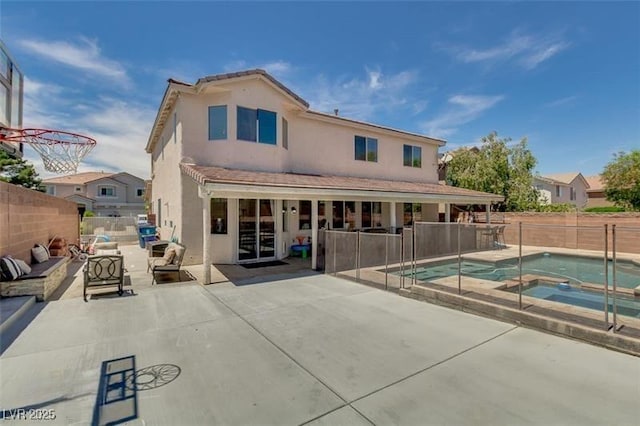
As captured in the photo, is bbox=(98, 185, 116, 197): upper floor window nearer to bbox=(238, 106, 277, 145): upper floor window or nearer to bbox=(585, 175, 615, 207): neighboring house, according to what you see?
bbox=(238, 106, 277, 145): upper floor window

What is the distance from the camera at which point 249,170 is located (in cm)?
1277

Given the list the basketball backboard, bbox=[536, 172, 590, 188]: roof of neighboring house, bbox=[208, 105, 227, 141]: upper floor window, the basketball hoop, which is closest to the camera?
the basketball backboard

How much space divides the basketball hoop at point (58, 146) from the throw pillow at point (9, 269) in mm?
4652

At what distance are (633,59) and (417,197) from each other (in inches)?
540

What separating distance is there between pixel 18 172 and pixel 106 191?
12.6 m

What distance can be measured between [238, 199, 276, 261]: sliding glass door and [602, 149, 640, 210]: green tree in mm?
31171

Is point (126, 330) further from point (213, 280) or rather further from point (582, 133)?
point (582, 133)

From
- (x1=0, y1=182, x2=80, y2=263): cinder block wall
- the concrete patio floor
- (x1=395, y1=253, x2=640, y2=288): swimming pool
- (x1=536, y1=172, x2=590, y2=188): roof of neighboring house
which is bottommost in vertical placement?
the concrete patio floor

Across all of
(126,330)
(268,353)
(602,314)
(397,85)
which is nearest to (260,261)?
(126,330)

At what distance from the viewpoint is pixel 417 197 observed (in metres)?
15.2

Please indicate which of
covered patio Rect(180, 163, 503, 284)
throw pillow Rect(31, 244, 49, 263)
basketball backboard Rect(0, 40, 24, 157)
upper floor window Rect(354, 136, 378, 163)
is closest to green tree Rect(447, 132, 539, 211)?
covered patio Rect(180, 163, 503, 284)

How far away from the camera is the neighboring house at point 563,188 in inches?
1457

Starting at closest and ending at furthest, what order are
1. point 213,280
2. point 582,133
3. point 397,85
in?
point 213,280
point 397,85
point 582,133

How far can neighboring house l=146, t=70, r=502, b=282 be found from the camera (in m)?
11.5
